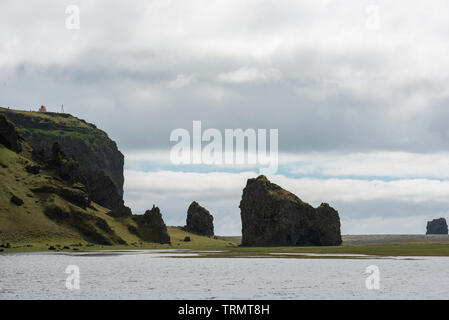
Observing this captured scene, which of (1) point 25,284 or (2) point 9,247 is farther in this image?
(2) point 9,247

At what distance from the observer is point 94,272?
87.1 metres

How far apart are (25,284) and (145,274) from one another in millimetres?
21451

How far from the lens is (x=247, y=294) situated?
58719mm

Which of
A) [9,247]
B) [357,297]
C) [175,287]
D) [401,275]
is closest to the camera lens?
[357,297]
